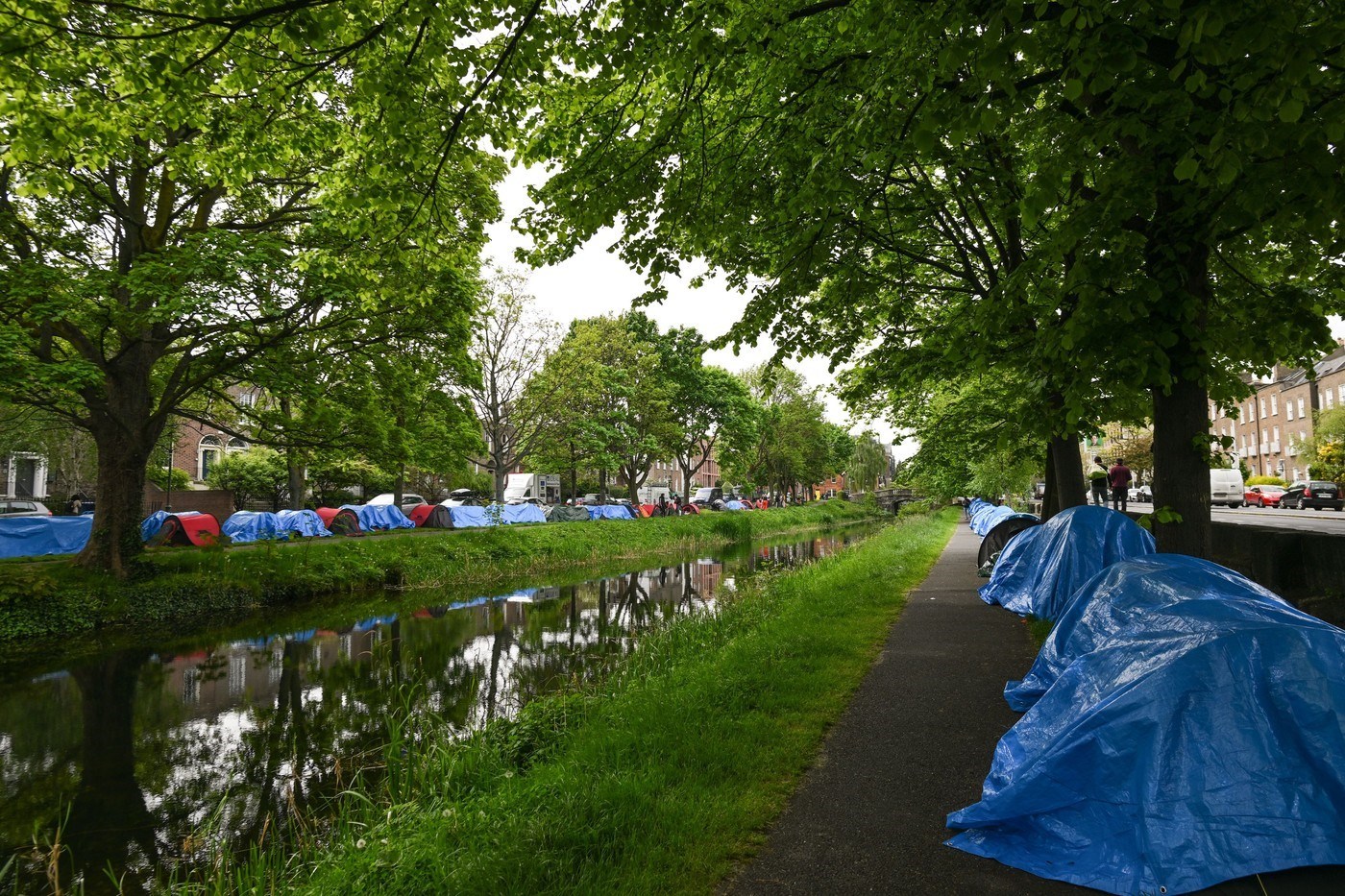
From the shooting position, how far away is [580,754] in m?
5.22

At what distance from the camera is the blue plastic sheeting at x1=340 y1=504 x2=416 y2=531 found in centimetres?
2530

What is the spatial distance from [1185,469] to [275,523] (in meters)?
22.4

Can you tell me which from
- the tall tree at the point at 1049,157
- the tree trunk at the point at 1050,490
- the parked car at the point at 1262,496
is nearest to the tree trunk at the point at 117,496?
the tall tree at the point at 1049,157

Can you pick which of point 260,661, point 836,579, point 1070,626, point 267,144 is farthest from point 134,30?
point 836,579

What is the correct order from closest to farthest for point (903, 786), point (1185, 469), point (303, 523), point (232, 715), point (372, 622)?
point (903, 786), point (1185, 469), point (232, 715), point (372, 622), point (303, 523)

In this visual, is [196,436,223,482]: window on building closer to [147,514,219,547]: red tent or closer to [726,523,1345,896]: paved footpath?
[147,514,219,547]: red tent

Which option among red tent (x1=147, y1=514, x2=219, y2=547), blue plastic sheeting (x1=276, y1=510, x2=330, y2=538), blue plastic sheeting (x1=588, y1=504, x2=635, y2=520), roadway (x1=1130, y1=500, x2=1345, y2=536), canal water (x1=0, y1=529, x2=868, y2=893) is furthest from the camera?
blue plastic sheeting (x1=588, y1=504, x2=635, y2=520)

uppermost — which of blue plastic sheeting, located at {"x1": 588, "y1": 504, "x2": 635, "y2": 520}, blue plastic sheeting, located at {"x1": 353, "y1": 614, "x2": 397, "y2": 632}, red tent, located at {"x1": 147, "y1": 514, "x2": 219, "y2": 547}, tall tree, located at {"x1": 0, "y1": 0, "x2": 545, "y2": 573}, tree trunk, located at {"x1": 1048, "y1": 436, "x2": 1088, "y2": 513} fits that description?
tall tree, located at {"x1": 0, "y1": 0, "x2": 545, "y2": 573}

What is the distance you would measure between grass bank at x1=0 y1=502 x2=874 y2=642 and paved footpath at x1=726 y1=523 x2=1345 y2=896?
547 inches

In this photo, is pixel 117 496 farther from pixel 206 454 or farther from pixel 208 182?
pixel 206 454

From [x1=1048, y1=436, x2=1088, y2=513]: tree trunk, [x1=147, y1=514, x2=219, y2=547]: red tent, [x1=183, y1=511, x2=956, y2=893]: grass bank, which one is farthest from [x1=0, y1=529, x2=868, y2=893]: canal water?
[x1=1048, y1=436, x2=1088, y2=513]: tree trunk

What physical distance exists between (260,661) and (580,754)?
27.7 ft

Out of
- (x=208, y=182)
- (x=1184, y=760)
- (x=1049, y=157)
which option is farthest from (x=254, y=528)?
(x=1184, y=760)

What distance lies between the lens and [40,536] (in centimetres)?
1593
